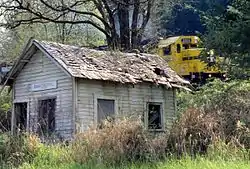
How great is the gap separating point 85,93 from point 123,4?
11.8m

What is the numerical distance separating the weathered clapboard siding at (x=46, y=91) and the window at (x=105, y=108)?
1.36m

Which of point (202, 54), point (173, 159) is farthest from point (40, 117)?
point (173, 159)

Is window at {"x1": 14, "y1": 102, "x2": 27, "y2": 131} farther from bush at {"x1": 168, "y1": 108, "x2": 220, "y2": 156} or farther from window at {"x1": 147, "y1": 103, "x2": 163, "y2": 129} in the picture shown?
bush at {"x1": 168, "y1": 108, "x2": 220, "y2": 156}

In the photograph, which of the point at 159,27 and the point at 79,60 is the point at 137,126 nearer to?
the point at 79,60

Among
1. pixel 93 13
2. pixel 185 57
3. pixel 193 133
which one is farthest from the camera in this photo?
pixel 185 57

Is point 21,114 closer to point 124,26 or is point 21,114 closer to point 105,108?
point 105,108

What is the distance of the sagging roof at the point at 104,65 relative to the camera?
22.4 meters

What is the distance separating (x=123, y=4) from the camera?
33.0 metres

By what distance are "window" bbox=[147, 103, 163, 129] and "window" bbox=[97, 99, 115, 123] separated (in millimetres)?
1973

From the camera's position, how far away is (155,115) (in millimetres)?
25016

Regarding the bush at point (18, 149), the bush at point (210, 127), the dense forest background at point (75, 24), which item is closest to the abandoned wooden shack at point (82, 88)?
the dense forest background at point (75, 24)

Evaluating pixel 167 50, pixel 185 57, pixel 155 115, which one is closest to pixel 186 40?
pixel 185 57

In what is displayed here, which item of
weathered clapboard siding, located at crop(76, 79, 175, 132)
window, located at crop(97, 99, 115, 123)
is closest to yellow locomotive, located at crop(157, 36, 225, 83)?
weathered clapboard siding, located at crop(76, 79, 175, 132)

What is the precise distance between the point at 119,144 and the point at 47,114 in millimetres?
9252
